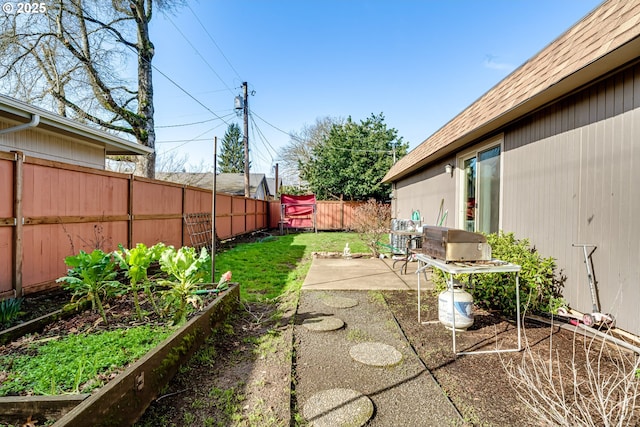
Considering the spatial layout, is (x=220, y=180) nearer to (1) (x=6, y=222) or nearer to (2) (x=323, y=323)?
(1) (x=6, y=222)

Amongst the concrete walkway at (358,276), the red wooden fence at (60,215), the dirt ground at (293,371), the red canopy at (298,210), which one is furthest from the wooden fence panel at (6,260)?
the red canopy at (298,210)

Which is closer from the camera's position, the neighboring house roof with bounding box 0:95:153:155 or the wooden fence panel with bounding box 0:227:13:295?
the wooden fence panel with bounding box 0:227:13:295

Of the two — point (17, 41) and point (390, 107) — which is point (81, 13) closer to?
point (17, 41)

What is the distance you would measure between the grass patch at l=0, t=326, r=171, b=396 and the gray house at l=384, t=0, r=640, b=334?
3.71 meters

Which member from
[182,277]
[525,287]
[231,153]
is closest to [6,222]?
[182,277]

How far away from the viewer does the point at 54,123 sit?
16.1 feet

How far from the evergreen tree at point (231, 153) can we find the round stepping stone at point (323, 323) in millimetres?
40531

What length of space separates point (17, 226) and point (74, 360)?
84.4 inches

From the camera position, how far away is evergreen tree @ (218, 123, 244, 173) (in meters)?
42.0

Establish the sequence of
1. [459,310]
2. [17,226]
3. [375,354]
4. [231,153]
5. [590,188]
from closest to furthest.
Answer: [375,354] → [459,310] → [590,188] → [17,226] → [231,153]

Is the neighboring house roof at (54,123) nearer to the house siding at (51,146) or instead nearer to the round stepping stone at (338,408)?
the house siding at (51,146)

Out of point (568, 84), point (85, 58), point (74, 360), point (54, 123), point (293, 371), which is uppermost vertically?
point (85, 58)

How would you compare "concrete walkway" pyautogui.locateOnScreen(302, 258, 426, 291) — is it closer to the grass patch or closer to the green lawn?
the green lawn

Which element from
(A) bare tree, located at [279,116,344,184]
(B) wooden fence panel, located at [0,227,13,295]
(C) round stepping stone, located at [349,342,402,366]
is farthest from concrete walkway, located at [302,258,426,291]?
(A) bare tree, located at [279,116,344,184]
